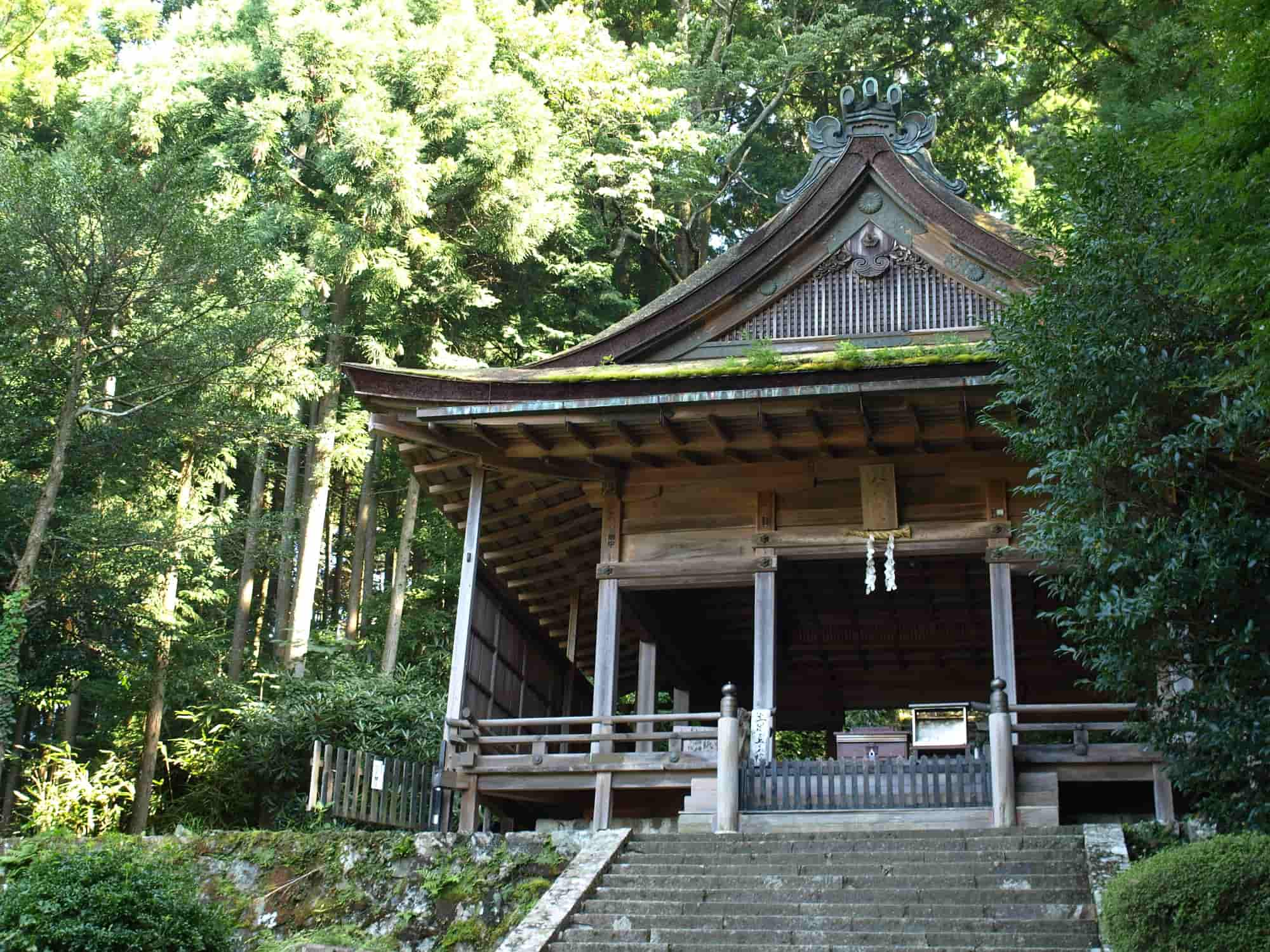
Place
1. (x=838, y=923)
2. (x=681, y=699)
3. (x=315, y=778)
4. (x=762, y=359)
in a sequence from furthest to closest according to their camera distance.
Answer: (x=681, y=699) < (x=762, y=359) < (x=315, y=778) < (x=838, y=923)

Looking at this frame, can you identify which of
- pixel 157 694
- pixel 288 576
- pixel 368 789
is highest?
pixel 288 576

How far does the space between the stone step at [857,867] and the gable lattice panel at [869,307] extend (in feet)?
21.5

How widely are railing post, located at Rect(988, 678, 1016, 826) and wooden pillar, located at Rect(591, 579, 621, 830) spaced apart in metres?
3.42

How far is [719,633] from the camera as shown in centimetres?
1764

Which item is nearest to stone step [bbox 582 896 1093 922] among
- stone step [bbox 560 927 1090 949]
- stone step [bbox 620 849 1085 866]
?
stone step [bbox 560 927 1090 949]

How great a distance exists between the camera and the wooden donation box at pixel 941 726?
11289 mm

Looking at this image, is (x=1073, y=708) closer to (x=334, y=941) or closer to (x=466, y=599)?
(x=466, y=599)

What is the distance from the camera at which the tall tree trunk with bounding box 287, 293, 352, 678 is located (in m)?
19.6

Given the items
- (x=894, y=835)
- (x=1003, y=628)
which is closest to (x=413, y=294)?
(x=1003, y=628)

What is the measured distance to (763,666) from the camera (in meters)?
12.3

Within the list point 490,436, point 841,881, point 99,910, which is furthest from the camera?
point 490,436

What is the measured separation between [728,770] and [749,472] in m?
3.54

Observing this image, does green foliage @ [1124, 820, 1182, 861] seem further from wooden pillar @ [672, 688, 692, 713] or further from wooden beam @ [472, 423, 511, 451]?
wooden pillar @ [672, 688, 692, 713]

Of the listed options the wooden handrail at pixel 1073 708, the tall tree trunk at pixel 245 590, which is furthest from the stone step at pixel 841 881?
the tall tree trunk at pixel 245 590
